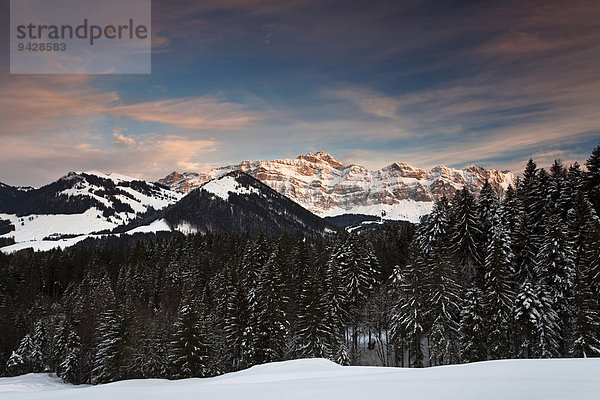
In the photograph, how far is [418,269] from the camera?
36969mm

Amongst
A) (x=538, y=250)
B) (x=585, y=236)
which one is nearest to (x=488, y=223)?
(x=538, y=250)

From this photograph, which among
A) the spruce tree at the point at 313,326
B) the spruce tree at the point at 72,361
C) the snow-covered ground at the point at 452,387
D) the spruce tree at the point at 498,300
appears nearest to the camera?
the snow-covered ground at the point at 452,387

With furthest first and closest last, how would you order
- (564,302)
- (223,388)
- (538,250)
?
(538,250) < (564,302) < (223,388)

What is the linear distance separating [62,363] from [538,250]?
59580mm

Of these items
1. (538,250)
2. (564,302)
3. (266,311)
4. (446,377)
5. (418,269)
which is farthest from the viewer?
(266,311)

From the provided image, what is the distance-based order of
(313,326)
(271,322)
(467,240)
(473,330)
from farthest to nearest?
(271,322)
(467,240)
(313,326)
(473,330)

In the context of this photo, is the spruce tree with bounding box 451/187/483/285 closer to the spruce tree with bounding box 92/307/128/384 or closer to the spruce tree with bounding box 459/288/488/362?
the spruce tree with bounding box 459/288/488/362

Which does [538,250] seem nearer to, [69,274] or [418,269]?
[418,269]

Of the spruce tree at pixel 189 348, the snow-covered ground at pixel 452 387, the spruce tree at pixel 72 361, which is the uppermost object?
the snow-covered ground at pixel 452 387

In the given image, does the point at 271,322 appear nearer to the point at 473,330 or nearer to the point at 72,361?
the point at 473,330

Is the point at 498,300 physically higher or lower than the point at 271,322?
higher

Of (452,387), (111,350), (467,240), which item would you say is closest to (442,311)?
(467,240)

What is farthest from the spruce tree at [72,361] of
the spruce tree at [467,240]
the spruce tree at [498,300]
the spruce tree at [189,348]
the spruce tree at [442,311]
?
the spruce tree at [467,240]

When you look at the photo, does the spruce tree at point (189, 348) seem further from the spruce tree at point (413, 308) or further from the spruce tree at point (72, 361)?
the spruce tree at point (413, 308)
